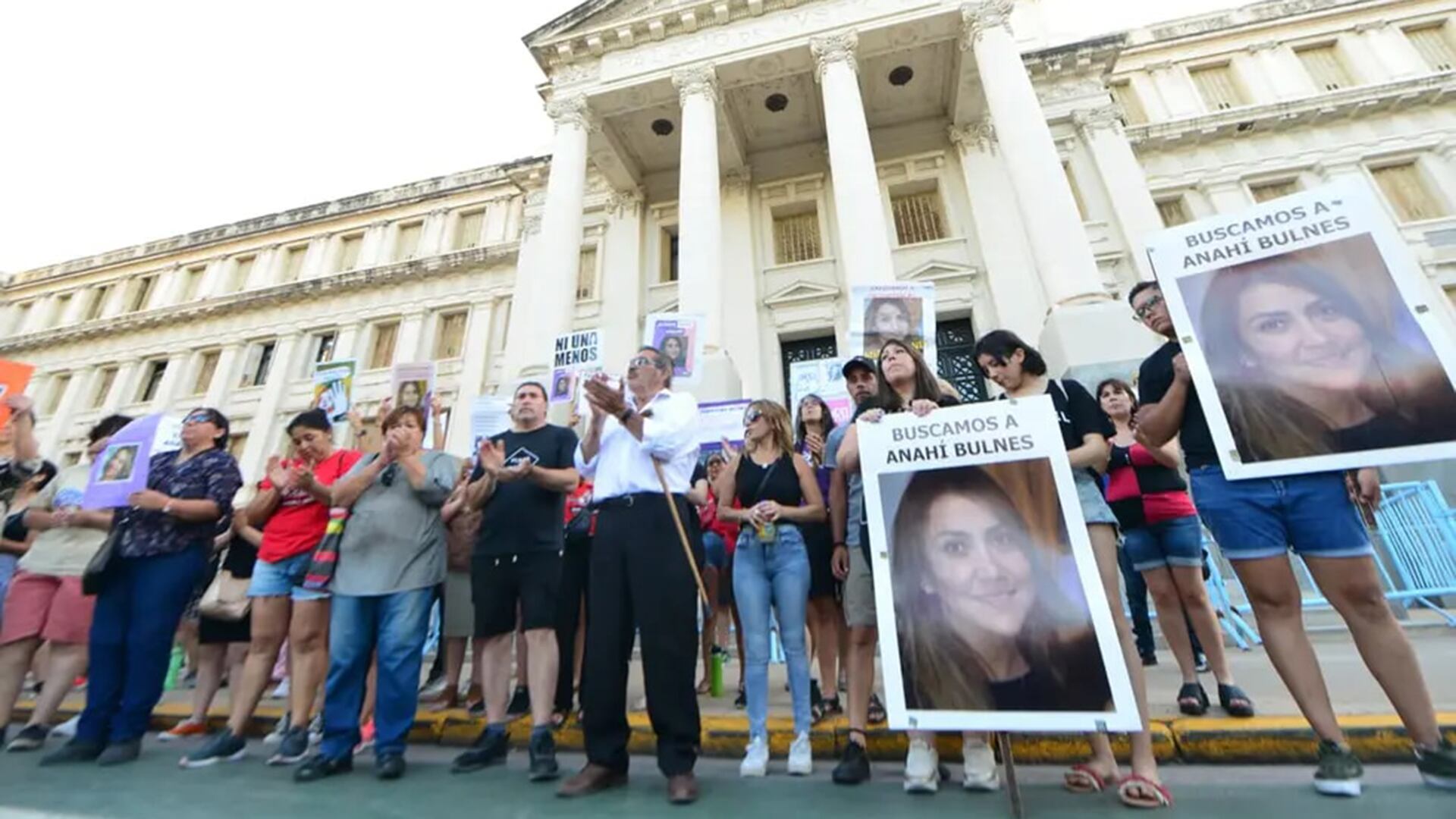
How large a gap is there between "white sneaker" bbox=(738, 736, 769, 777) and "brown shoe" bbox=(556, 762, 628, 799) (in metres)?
0.58

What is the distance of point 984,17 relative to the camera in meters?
11.3

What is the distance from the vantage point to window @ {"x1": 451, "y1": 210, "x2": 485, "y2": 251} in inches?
787

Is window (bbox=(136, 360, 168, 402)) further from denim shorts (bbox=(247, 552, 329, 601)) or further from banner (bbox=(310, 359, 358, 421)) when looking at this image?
denim shorts (bbox=(247, 552, 329, 601))

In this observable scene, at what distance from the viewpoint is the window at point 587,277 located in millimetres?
15164

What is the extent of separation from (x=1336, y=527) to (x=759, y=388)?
10.7 m

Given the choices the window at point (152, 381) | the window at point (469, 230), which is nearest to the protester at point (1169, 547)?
the window at point (469, 230)

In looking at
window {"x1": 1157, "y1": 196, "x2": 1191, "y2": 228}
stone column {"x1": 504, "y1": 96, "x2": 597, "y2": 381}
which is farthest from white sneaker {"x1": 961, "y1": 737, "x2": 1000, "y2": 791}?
window {"x1": 1157, "y1": 196, "x2": 1191, "y2": 228}

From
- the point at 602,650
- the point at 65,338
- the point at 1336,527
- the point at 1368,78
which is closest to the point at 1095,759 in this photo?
the point at 1336,527

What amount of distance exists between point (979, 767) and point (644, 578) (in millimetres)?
1672

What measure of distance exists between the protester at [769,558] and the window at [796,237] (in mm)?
11288

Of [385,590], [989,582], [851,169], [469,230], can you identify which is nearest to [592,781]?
[385,590]

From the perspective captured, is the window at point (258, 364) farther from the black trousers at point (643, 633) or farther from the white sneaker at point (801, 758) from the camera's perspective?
the white sneaker at point (801, 758)

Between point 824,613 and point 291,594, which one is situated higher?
point 291,594

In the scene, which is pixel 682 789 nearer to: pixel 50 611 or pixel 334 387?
pixel 50 611
